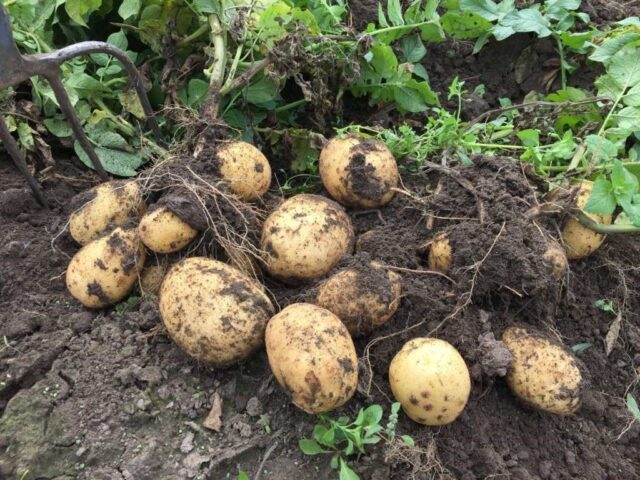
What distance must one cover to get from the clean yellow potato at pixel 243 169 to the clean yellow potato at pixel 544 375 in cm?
108

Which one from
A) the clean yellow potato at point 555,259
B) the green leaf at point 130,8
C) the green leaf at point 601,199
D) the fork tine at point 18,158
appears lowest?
the clean yellow potato at point 555,259

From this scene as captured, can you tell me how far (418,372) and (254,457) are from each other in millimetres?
549

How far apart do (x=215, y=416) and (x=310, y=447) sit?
320 millimetres

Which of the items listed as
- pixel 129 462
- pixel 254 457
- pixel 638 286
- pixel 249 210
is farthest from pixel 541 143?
pixel 129 462

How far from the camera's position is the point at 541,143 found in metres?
2.46

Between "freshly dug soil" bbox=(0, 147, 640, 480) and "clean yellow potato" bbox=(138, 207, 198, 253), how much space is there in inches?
8.5

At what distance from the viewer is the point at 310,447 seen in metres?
1.56

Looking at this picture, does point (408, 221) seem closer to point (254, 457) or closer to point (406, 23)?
point (254, 457)

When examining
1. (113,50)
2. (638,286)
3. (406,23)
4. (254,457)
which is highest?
(113,50)

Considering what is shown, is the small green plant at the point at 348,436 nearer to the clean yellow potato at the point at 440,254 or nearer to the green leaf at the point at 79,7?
the clean yellow potato at the point at 440,254

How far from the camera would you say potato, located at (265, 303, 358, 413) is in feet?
5.03

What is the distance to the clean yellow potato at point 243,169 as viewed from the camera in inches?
79.4

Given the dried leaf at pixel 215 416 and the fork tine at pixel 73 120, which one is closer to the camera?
the dried leaf at pixel 215 416

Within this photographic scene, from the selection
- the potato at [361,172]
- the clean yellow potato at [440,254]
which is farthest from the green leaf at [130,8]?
the clean yellow potato at [440,254]
